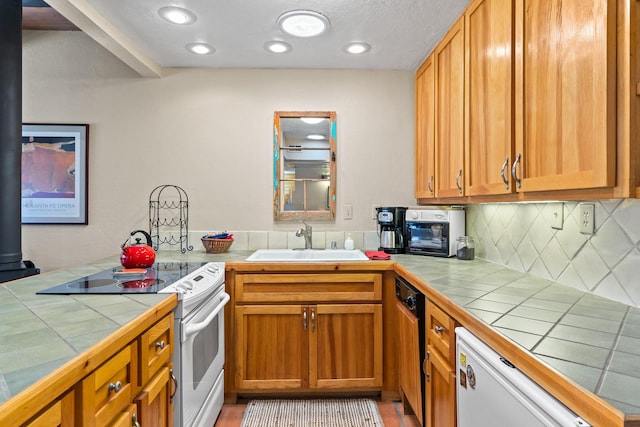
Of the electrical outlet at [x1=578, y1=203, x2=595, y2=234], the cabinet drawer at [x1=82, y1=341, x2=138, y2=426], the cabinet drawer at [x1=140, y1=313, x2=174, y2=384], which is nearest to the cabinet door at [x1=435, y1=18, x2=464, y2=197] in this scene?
the electrical outlet at [x1=578, y1=203, x2=595, y2=234]

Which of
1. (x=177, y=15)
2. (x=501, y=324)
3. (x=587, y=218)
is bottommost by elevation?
(x=501, y=324)

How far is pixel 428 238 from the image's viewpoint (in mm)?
2342

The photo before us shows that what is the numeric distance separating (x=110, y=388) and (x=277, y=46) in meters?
2.09

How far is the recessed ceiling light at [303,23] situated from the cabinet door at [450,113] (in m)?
0.72

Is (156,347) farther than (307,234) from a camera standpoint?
No

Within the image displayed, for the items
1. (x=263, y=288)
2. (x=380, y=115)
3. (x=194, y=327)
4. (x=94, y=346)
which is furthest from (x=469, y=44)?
(x=94, y=346)

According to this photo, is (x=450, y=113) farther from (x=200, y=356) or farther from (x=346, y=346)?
(x=200, y=356)

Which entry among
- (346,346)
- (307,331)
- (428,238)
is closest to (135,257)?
(307,331)

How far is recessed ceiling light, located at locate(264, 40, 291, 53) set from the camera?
225 centimetres

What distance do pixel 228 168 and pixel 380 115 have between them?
1.24m

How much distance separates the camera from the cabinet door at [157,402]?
109cm

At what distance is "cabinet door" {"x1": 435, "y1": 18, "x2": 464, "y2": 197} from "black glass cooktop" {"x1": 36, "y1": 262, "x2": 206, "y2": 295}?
4.96 ft

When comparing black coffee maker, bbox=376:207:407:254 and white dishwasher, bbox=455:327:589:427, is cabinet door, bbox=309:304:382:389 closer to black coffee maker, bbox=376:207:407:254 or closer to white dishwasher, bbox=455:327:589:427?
black coffee maker, bbox=376:207:407:254

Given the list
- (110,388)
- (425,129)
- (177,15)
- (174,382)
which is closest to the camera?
(110,388)
